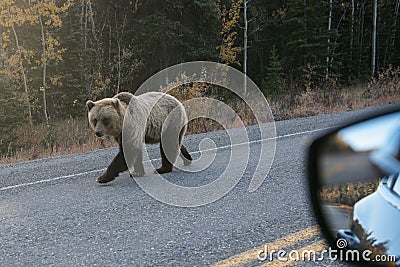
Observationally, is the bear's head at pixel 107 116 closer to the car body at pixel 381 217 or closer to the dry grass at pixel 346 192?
the dry grass at pixel 346 192

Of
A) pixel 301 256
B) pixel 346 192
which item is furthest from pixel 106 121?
pixel 346 192

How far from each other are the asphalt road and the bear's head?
0.68 metres

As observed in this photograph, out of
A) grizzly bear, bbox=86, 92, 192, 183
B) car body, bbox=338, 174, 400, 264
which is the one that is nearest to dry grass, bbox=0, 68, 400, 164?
grizzly bear, bbox=86, 92, 192, 183

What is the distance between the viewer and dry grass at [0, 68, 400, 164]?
10.2 m

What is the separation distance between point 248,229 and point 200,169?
111 inches

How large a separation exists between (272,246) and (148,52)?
21.4 m

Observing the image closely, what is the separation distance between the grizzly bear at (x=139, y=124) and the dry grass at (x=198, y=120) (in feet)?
11.8

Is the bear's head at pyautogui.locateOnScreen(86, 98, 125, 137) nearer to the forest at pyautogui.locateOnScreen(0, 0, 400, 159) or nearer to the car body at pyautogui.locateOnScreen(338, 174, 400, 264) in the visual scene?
the forest at pyautogui.locateOnScreen(0, 0, 400, 159)

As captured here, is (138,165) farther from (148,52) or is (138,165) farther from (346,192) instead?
(148,52)

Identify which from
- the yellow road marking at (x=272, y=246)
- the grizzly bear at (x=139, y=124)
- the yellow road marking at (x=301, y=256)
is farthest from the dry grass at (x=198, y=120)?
the yellow road marking at (x=301, y=256)

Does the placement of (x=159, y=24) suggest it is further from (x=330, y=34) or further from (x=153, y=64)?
(x=330, y=34)

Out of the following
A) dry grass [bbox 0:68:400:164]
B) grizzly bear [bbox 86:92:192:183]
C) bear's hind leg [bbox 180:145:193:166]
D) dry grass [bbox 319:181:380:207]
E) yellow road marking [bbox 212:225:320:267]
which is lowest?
dry grass [bbox 0:68:400:164]

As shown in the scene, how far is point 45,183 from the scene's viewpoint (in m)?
6.37

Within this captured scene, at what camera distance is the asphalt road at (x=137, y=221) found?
3438 mm
